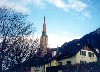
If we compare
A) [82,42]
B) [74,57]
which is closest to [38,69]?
[74,57]

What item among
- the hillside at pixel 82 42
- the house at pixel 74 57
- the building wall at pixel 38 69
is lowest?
the building wall at pixel 38 69

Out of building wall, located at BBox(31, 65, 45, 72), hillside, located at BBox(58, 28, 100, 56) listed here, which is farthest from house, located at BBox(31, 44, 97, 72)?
hillside, located at BBox(58, 28, 100, 56)

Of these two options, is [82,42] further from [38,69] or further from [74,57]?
[38,69]

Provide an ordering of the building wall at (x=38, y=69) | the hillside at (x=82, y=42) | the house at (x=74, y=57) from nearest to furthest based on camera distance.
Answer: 1. the house at (x=74, y=57)
2. the hillside at (x=82, y=42)
3. the building wall at (x=38, y=69)

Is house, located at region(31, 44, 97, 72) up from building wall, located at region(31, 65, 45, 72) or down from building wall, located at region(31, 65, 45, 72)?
up

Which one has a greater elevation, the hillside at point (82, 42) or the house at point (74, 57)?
the hillside at point (82, 42)

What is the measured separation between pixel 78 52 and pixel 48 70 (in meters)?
10.8

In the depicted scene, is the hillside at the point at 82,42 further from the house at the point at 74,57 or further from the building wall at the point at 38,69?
the building wall at the point at 38,69

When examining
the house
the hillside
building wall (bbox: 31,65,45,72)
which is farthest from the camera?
building wall (bbox: 31,65,45,72)

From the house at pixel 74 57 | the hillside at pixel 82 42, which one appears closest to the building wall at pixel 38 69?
the house at pixel 74 57

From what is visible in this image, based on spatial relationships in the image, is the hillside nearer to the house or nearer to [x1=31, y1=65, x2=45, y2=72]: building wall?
the house

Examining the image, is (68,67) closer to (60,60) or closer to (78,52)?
(78,52)

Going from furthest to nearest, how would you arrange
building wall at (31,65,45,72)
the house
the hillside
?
building wall at (31,65,45,72)
the hillside
the house

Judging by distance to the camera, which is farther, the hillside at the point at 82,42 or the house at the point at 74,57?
the hillside at the point at 82,42
